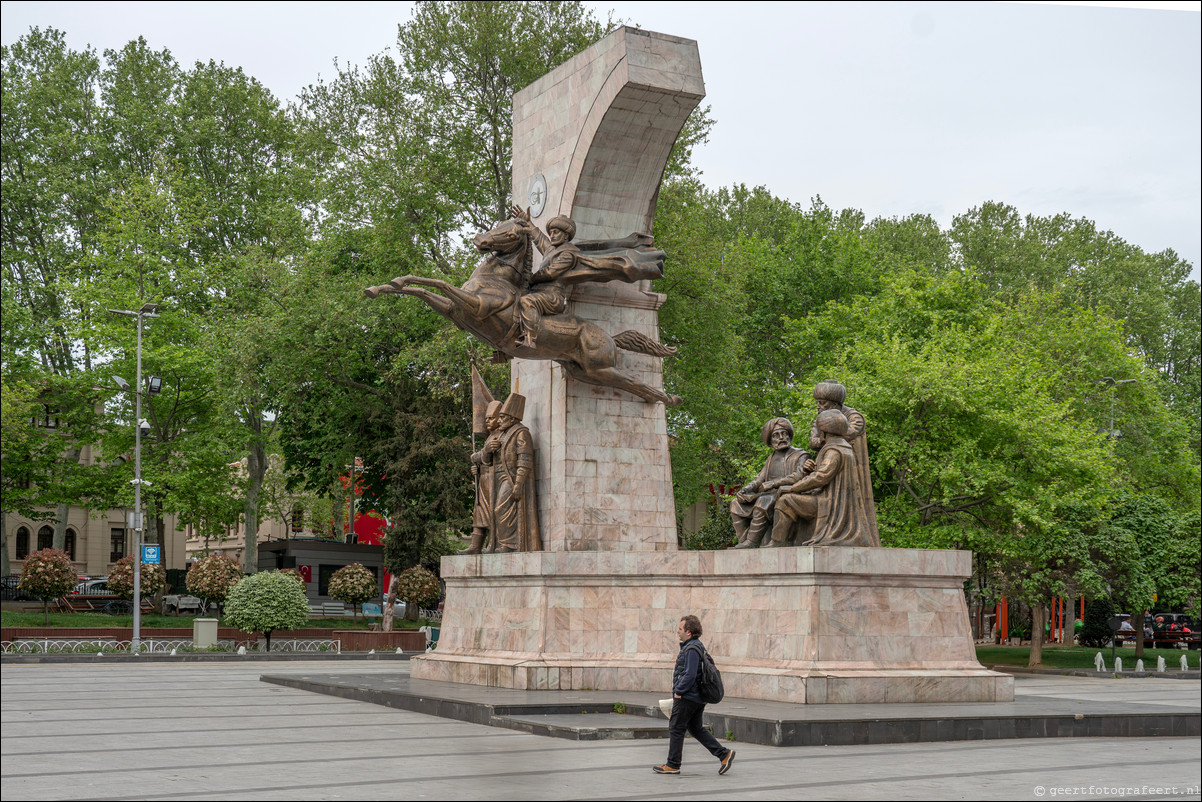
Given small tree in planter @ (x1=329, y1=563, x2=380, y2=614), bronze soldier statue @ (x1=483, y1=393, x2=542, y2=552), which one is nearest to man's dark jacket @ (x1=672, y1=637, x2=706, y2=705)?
bronze soldier statue @ (x1=483, y1=393, x2=542, y2=552)

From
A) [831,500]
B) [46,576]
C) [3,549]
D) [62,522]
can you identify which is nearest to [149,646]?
[46,576]

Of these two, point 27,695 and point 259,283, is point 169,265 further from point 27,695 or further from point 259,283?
point 27,695

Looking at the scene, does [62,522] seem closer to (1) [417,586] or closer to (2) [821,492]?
(1) [417,586]

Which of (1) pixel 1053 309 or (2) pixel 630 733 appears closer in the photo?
(2) pixel 630 733

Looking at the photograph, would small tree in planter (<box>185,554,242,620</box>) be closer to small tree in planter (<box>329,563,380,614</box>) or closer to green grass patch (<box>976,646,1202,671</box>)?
small tree in planter (<box>329,563,380,614</box>)

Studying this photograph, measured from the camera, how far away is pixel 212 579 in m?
36.7

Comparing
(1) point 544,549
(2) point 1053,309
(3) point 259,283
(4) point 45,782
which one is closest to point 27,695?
(1) point 544,549

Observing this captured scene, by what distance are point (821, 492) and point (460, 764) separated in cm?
646

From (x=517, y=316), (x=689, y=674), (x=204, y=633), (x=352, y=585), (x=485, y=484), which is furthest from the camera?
(x=352, y=585)

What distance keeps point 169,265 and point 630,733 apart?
34486 mm

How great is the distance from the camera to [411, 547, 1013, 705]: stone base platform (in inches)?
578

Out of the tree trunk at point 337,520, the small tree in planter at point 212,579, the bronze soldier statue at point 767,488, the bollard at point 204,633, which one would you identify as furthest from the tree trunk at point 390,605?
the bronze soldier statue at point 767,488

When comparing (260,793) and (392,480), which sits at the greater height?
(392,480)

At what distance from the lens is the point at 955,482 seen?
2808cm
